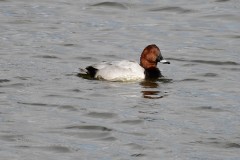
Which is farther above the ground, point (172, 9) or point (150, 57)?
point (172, 9)

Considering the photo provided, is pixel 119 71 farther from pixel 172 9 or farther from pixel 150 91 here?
pixel 172 9

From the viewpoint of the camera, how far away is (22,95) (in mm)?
12359

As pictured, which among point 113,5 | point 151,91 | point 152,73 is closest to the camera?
point 151,91

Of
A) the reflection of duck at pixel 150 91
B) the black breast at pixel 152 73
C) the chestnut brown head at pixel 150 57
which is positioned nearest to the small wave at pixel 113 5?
the chestnut brown head at pixel 150 57

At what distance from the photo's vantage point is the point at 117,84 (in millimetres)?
13453

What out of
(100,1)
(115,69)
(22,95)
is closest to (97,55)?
(115,69)

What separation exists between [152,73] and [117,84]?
741 mm

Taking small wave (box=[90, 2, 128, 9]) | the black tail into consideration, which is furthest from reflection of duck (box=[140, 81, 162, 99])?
small wave (box=[90, 2, 128, 9])

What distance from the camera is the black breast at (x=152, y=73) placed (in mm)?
13883

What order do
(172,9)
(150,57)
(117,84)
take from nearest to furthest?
(117,84)
(150,57)
(172,9)

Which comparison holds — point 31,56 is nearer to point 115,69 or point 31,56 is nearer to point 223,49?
point 115,69

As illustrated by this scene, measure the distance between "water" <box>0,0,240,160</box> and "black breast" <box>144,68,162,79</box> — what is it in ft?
0.56

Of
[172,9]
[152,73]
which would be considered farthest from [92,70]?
[172,9]

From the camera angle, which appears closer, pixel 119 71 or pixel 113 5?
pixel 119 71
